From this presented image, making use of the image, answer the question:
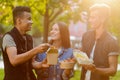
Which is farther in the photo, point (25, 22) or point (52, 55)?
point (25, 22)

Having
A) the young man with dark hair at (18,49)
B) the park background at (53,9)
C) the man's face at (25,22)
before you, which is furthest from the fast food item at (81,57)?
the park background at (53,9)

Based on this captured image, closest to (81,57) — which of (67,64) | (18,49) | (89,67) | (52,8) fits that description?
(89,67)

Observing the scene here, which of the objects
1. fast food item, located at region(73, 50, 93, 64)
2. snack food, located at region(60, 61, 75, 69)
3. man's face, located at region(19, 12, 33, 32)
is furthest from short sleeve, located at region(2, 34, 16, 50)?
fast food item, located at region(73, 50, 93, 64)

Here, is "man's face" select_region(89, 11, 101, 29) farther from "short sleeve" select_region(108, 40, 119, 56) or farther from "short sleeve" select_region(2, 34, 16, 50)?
"short sleeve" select_region(2, 34, 16, 50)

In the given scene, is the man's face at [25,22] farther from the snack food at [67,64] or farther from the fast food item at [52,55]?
the snack food at [67,64]

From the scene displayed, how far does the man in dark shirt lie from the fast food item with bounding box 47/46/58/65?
1.15ft

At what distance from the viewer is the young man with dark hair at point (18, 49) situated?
5117 mm

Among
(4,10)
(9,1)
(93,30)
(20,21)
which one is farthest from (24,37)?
(4,10)

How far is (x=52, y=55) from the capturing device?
505 cm

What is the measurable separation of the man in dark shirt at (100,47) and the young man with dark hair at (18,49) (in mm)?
631

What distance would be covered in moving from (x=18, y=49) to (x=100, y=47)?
37.8 inches

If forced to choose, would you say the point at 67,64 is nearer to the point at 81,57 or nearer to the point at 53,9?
the point at 81,57

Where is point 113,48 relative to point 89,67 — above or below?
above

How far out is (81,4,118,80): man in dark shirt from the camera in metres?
5.09
